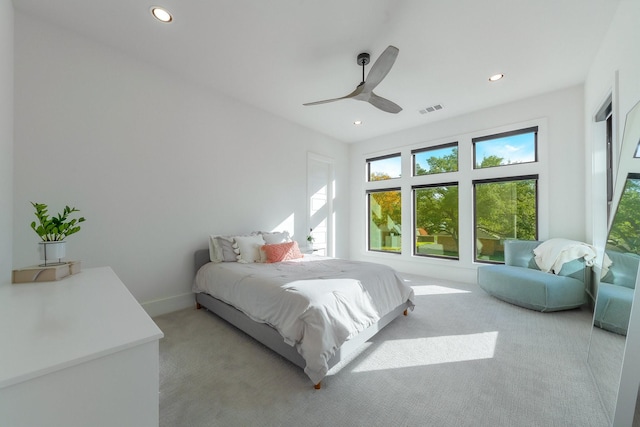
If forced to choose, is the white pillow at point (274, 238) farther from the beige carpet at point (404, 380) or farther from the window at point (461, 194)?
the window at point (461, 194)

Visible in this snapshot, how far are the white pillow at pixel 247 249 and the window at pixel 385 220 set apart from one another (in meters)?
3.12

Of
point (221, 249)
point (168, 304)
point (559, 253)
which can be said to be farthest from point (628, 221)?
point (168, 304)

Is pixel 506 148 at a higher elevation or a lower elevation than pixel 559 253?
higher

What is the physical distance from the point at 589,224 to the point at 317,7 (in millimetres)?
4167

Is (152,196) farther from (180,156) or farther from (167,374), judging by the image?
(167,374)

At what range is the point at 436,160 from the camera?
471 cm

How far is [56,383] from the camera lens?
2.09 ft

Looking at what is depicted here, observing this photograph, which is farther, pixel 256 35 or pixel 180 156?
pixel 180 156

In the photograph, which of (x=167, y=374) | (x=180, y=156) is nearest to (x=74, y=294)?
(x=167, y=374)

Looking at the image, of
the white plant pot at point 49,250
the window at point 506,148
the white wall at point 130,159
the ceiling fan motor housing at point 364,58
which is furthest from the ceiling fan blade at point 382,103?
the white plant pot at point 49,250

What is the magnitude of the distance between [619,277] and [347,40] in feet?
9.72

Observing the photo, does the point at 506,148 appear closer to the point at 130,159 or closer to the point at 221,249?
the point at 221,249

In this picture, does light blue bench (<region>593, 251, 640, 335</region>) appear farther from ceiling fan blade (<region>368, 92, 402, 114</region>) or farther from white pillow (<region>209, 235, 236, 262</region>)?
white pillow (<region>209, 235, 236, 262</region>)

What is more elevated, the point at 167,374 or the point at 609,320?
the point at 609,320
